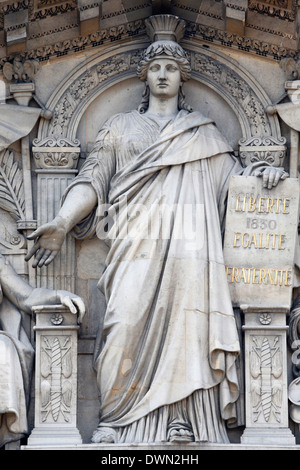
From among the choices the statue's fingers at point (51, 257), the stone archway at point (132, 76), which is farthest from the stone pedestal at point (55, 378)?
the stone archway at point (132, 76)

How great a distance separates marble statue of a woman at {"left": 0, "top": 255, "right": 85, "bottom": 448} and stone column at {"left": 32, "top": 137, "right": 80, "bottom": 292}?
48 centimetres

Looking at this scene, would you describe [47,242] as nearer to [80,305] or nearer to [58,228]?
[58,228]

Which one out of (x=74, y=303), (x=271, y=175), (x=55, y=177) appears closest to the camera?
(x=74, y=303)

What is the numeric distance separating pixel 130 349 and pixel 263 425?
157 centimetres

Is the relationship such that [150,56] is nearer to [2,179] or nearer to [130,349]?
[2,179]

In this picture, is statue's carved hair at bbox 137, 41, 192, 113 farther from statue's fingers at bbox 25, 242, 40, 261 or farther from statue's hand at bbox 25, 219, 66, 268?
statue's fingers at bbox 25, 242, 40, 261

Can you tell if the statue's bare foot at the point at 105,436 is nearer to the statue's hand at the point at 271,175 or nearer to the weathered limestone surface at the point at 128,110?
the weathered limestone surface at the point at 128,110

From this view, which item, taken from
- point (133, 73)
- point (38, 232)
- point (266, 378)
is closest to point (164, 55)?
point (133, 73)

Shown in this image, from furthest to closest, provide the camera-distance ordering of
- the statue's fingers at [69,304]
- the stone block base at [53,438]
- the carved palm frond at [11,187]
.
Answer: the carved palm frond at [11,187], the statue's fingers at [69,304], the stone block base at [53,438]

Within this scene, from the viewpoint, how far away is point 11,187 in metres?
19.8

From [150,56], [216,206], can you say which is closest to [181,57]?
[150,56]

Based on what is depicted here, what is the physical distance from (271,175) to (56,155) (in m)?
2.37

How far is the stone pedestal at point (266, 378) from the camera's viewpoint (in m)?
18.6

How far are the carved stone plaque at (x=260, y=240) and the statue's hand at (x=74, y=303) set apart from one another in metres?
1.58
